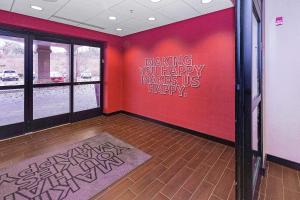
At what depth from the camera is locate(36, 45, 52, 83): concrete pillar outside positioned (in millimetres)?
3869

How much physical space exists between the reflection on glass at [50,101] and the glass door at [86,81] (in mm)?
239

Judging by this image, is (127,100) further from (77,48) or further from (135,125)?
(77,48)

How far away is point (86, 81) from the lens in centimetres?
479

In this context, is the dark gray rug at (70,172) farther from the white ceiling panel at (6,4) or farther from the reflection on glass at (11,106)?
the white ceiling panel at (6,4)

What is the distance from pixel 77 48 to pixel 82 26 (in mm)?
650

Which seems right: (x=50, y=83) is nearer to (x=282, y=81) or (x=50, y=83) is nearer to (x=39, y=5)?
(x=39, y=5)

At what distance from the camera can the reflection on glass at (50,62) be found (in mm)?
3811

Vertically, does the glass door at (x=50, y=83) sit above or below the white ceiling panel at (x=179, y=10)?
below

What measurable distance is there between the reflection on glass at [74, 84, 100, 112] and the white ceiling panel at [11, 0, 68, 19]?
191cm

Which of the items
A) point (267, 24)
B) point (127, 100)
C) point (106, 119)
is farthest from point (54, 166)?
point (267, 24)

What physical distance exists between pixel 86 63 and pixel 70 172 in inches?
134

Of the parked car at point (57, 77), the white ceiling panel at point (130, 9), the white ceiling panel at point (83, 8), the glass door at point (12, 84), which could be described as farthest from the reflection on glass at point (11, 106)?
the white ceiling panel at point (130, 9)

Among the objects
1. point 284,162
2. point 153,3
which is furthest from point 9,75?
point 284,162

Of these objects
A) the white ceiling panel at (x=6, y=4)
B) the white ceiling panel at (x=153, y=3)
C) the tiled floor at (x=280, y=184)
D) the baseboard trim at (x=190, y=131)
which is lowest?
the tiled floor at (x=280, y=184)
